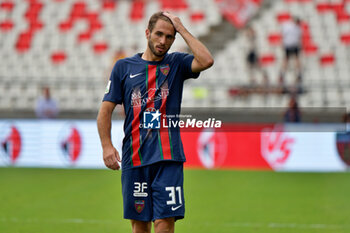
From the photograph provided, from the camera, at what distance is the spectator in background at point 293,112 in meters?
14.5

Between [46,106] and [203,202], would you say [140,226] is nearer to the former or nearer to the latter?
[203,202]

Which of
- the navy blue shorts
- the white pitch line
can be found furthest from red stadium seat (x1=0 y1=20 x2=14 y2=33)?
the navy blue shorts

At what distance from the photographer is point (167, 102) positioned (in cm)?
469

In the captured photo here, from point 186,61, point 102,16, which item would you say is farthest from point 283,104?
point 186,61

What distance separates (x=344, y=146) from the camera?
1373 centimetres

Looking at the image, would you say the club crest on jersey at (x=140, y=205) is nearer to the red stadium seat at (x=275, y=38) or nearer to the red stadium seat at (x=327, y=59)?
the red stadium seat at (x=327, y=59)

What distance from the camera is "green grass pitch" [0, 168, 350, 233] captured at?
7.67m

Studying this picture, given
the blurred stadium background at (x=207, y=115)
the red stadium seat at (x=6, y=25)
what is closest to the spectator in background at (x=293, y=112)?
the blurred stadium background at (x=207, y=115)

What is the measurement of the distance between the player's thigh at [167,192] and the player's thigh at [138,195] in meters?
0.07

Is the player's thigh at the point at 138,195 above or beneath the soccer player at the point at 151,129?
beneath

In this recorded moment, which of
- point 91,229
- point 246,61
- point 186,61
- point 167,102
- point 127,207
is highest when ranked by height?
point 246,61

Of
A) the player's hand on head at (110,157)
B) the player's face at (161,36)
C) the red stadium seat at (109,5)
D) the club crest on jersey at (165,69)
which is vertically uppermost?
the red stadium seat at (109,5)

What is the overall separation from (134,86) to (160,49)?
37cm

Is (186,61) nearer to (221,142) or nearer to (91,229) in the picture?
(91,229)
